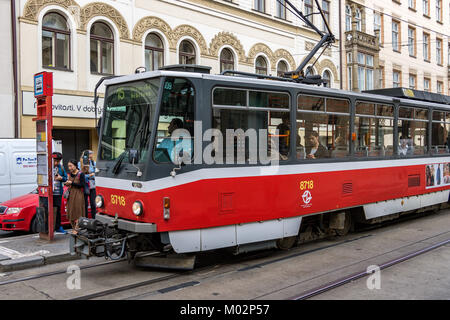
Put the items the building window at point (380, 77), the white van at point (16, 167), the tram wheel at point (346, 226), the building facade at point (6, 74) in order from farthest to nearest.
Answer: the building window at point (380, 77) → the building facade at point (6, 74) → the white van at point (16, 167) → the tram wheel at point (346, 226)

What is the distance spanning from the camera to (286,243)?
805 cm

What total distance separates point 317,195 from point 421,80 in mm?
30703

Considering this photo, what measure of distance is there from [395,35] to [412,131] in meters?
23.9

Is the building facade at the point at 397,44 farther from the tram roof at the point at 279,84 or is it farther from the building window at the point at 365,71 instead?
the tram roof at the point at 279,84

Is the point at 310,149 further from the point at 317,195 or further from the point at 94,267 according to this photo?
the point at 94,267

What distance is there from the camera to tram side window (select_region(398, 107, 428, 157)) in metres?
10.6

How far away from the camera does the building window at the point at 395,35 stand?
31.9 meters

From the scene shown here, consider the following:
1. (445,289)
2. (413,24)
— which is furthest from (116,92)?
(413,24)

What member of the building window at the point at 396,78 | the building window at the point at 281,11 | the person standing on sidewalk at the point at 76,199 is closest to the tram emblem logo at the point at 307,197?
the person standing on sidewalk at the point at 76,199

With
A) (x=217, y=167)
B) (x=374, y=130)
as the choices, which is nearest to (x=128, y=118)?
(x=217, y=167)

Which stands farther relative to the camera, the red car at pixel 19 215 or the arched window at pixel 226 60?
the arched window at pixel 226 60

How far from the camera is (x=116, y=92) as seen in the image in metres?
7.16

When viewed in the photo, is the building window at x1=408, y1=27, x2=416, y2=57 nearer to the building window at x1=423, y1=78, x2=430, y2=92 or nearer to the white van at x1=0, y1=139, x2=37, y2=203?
the building window at x1=423, y1=78, x2=430, y2=92

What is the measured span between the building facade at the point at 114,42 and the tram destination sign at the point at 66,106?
3 centimetres
